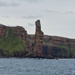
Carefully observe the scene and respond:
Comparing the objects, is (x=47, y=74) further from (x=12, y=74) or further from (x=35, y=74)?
(x=12, y=74)

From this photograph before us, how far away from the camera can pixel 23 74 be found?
5143 inches

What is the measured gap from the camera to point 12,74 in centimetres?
12912

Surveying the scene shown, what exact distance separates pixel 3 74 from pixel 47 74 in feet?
57.4

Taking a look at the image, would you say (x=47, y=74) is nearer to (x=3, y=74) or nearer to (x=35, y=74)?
(x=35, y=74)

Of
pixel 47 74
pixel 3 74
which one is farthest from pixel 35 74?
pixel 3 74

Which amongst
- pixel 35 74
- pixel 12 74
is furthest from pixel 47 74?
pixel 12 74

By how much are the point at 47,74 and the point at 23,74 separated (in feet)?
31.2

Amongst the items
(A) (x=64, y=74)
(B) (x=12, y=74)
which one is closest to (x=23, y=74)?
(B) (x=12, y=74)

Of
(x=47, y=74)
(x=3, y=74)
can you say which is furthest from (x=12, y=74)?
(x=47, y=74)

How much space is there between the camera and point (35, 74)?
13225cm

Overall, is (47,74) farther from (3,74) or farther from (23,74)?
(3,74)

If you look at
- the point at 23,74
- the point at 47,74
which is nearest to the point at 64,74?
the point at 47,74

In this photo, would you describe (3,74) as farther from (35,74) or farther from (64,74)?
(64,74)

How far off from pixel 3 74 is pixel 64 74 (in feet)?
80.1
